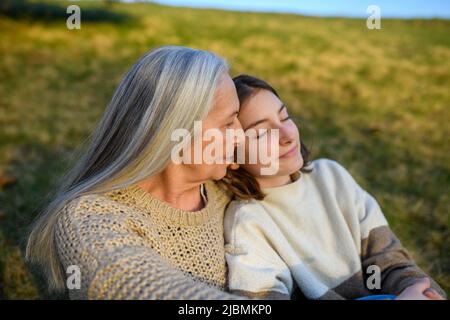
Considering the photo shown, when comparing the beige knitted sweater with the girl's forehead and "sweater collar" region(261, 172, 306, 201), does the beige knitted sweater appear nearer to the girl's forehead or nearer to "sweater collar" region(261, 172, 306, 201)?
"sweater collar" region(261, 172, 306, 201)

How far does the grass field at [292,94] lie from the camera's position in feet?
13.1

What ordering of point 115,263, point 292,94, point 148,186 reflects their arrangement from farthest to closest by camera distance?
point 292,94 → point 148,186 → point 115,263

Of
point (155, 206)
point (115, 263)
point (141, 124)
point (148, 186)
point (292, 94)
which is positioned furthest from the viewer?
point (292, 94)

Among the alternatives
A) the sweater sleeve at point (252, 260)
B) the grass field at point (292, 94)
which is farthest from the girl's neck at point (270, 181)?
the grass field at point (292, 94)

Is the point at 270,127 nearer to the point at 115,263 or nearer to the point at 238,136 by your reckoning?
the point at 238,136

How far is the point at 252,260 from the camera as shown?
217 cm

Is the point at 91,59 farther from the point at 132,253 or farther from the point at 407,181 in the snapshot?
the point at 132,253

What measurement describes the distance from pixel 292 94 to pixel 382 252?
5448 mm

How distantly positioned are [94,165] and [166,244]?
0.45 m

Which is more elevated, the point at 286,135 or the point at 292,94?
the point at 292,94

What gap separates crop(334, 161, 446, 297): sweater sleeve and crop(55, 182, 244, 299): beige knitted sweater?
72cm

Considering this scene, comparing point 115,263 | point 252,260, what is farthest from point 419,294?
point 115,263

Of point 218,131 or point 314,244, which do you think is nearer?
point 218,131
